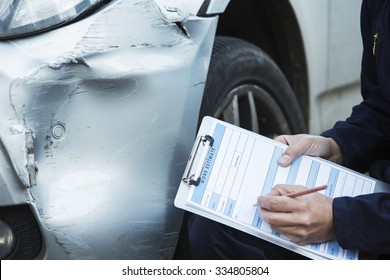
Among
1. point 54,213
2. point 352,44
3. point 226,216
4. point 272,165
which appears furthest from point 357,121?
point 352,44

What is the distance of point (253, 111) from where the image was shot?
2500 millimetres

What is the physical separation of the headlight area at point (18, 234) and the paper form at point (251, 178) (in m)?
0.37

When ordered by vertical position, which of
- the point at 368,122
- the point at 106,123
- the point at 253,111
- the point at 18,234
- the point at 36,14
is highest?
the point at 36,14

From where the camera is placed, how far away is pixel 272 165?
6.17 ft

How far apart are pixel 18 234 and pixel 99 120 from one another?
0.32 metres

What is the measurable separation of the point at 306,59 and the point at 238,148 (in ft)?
3.51

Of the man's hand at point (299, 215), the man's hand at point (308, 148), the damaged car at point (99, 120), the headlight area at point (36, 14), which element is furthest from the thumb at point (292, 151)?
the headlight area at point (36, 14)

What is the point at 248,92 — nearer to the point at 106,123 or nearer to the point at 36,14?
the point at 106,123

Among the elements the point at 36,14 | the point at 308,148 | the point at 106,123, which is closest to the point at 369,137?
the point at 308,148

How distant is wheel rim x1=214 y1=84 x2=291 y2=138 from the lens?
231 cm

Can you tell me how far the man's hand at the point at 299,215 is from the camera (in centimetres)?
175

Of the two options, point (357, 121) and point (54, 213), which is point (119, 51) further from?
point (357, 121)

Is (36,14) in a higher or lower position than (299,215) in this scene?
higher

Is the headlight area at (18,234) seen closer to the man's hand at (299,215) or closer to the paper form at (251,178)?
the paper form at (251,178)
